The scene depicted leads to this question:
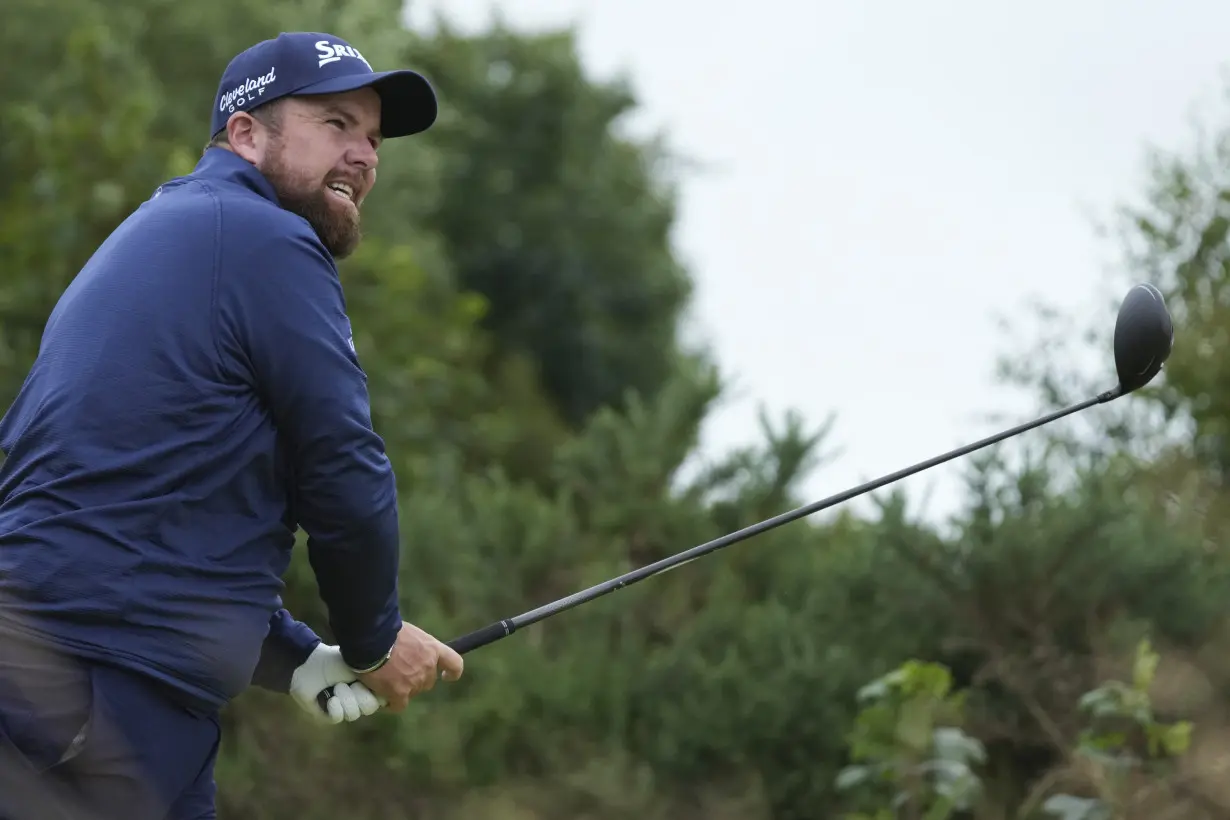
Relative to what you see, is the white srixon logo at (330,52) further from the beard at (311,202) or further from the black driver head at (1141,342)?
the black driver head at (1141,342)

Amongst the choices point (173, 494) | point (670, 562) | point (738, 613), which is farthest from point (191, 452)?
point (738, 613)

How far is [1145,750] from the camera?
7570mm

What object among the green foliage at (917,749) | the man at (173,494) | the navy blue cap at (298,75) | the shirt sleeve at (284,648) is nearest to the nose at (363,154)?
the navy blue cap at (298,75)

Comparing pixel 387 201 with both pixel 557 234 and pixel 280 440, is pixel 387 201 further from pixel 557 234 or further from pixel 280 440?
pixel 280 440

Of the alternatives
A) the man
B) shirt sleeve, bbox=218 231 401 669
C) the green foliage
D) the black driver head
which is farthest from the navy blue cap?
the green foliage

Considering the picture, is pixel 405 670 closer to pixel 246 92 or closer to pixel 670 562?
pixel 670 562

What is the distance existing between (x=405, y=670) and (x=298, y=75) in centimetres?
113

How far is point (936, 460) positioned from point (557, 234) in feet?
84.1

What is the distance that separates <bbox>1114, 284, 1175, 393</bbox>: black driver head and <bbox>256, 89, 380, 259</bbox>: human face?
6.46ft

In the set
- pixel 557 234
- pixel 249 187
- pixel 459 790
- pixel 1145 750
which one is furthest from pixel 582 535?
pixel 557 234

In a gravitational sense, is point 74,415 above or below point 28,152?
above

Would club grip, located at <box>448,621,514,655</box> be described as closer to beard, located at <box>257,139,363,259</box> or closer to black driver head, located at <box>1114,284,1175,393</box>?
beard, located at <box>257,139,363,259</box>

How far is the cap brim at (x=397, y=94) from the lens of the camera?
3498 millimetres

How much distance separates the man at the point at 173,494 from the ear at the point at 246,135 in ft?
0.54
